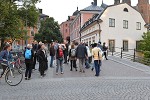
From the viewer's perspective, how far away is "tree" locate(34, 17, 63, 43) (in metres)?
77.8

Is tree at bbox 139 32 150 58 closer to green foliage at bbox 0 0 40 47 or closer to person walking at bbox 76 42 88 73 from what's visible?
green foliage at bbox 0 0 40 47

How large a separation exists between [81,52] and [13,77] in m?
5.63

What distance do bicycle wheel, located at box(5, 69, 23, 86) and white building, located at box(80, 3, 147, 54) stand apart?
33341 mm

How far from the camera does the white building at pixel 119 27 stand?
152ft

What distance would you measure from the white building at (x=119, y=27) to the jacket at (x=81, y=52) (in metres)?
28.2

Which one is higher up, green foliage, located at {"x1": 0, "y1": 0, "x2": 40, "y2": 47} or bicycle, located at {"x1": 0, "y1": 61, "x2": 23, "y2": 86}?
green foliage, located at {"x1": 0, "y1": 0, "x2": 40, "y2": 47}

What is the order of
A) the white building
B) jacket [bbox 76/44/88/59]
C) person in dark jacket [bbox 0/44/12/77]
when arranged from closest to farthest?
person in dark jacket [bbox 0/44/12/77] → jacket [bbox 76/44/88/59] → the white building

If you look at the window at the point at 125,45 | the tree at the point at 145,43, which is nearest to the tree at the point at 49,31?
the window at the point at 125,45

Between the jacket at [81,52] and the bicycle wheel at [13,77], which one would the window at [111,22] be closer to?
the jacket at [81,52]

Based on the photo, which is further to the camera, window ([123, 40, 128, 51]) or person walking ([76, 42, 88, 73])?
window ([123, 40, 128, 51])

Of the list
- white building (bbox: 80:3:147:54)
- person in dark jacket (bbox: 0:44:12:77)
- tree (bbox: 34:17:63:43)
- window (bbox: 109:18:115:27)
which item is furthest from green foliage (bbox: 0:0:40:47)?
tree (bbox: 34:17:63:43)

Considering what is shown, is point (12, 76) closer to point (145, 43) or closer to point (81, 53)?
point (81, 53)

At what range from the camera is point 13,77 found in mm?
13070

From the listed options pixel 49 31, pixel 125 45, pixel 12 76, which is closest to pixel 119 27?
pixel 125 45
